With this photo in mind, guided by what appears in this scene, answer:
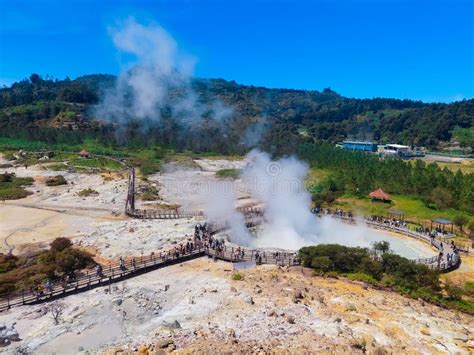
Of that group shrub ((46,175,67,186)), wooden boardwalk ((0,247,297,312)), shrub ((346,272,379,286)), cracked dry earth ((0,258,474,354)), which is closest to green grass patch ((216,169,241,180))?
→ shrub ((46,175,67,186))

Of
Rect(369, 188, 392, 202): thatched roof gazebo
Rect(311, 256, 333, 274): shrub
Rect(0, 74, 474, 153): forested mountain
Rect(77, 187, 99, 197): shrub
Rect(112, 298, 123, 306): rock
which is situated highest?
Rect(0, 74, 474, 153): forested mountain

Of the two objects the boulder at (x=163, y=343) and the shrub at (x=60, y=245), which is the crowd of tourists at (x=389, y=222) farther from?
the boulder at (x=163, y=343)

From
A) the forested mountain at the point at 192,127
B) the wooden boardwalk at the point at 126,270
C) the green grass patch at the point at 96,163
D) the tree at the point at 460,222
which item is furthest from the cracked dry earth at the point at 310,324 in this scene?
the green grass patch at the point at 96,163

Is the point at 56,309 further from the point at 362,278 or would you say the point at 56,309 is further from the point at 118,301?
the point at 362,278

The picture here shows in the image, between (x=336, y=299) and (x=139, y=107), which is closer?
(x=336, y=299)

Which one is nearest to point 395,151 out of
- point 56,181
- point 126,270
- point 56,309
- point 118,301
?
point 56,181

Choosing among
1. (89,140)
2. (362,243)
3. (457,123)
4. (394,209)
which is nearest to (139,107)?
(89,140)

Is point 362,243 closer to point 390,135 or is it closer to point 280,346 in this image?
point 280,346

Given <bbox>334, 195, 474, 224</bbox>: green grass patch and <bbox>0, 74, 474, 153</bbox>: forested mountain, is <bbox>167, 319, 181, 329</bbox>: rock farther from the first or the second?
<bbox>0, 74, 474, 153</bbox>: forested mountain
